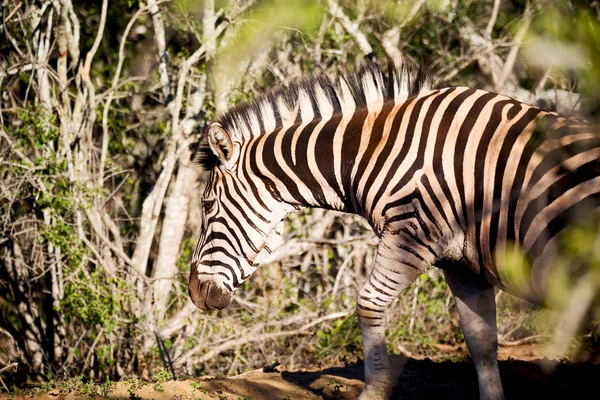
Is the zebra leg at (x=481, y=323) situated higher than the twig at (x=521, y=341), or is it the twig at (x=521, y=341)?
the zebra leg at (x=481, y=323)

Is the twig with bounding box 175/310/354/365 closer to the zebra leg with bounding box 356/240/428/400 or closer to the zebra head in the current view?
the zebra head

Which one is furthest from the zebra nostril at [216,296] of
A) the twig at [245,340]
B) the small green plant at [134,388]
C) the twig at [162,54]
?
the twig at [162,54]

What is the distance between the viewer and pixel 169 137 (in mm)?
8789

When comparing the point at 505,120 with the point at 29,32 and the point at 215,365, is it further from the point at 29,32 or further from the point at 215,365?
the point at 29,32

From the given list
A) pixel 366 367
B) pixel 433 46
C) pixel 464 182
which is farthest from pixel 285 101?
pixel 433 46

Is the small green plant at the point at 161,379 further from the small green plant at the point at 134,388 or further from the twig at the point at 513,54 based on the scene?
the twig at the point at 513,54

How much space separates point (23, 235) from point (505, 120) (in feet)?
21.8

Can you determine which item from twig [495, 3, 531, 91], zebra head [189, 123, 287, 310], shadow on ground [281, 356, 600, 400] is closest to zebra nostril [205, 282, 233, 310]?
zebra head [189, 123, 287, 310]

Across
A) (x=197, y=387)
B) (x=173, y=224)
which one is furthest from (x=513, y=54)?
(x=197, y=387)

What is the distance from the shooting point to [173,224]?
8562mm

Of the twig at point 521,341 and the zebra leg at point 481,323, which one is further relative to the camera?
the twig at point 521,341

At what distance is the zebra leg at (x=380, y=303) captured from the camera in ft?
14.6

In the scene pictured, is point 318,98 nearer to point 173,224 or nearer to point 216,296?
point 216,296

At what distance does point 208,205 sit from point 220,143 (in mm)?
477
